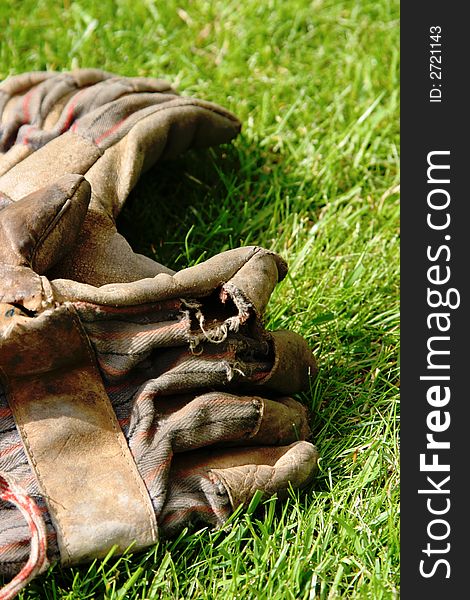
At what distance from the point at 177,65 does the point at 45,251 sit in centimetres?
162

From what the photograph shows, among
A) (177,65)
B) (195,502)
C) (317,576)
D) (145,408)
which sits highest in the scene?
(177,65)

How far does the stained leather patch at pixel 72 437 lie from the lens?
1905 millimetres

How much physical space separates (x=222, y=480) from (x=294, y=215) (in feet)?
3.87

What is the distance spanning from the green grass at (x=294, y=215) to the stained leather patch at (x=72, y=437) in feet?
0.30

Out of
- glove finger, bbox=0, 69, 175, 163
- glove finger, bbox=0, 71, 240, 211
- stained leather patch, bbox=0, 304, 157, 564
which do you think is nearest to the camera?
stained leather patch, bbox=0, 304, 157, 564

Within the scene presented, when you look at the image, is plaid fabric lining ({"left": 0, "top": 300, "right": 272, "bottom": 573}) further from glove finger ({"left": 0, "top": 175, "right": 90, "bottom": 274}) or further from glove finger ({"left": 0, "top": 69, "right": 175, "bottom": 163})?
glove finger ({"left": 0, "top": 69, "right": 175, "bottom": 163})

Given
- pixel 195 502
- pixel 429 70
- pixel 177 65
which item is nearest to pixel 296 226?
pixel 429 70

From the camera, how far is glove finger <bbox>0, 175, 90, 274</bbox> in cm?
207

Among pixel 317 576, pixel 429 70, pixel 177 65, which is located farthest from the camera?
pixel 177 65

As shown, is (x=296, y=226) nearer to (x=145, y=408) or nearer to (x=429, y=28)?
(x=429, y=28)

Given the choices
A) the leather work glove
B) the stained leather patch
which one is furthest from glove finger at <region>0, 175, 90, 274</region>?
the stained leather patch

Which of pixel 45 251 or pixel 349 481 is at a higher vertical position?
pixel 45 251

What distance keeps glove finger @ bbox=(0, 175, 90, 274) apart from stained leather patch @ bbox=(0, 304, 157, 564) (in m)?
0.19

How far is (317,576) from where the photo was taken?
6.39 feet
